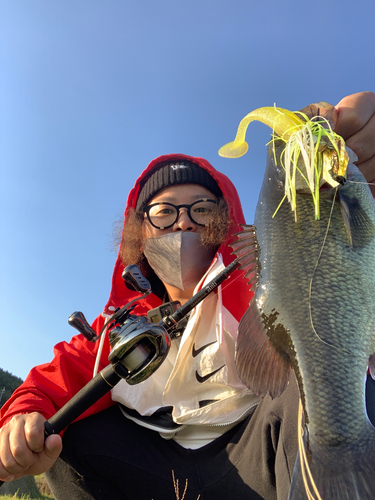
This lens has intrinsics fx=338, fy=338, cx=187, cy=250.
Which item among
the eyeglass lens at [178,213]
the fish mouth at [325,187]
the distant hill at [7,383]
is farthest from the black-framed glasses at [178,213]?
the distant hill at [7,383]

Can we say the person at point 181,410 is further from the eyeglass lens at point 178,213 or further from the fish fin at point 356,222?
the fish fin at point 356,222

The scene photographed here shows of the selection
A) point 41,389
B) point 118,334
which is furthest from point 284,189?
point 41,389

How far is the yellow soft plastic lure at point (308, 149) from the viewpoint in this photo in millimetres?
1253

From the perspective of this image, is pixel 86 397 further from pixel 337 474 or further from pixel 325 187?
pixel 325 187

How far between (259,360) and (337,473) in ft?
1.34

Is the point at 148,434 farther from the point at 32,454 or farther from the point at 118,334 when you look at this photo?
the point at 118,334

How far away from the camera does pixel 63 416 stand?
199 cm

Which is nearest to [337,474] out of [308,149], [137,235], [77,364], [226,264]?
[308,149]

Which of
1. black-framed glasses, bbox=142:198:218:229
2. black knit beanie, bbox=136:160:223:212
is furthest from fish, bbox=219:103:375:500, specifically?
black knit beanie, bbox=136:160:223:212

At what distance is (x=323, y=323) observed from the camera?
3.71ft

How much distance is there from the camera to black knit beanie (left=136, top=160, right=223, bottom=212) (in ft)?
10.7

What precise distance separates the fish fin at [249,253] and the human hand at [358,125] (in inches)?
27.4

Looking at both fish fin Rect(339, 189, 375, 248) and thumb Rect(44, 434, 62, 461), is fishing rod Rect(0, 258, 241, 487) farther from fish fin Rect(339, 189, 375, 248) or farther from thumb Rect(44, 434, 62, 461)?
fish fin Rect(339, 189, 375, 248)

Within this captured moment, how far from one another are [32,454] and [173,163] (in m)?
2.73
